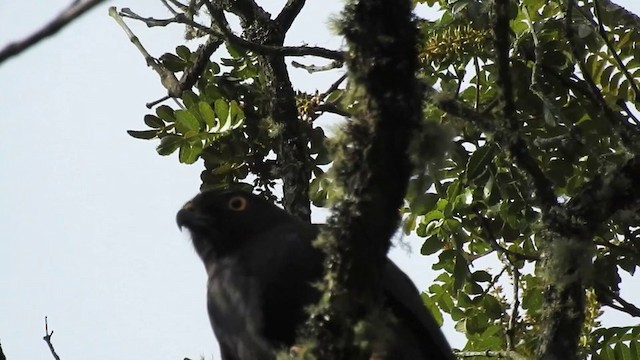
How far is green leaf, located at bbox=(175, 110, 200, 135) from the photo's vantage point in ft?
17.5

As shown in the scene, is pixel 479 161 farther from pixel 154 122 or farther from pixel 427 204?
pixel 154 122

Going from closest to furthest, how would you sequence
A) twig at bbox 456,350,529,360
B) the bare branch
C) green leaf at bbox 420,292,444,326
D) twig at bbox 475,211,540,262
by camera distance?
twig at bbox 456,350,529,360
twig at bbox 475,211,540,262
green leaf at bbox 420,292,444,326
the bare branch

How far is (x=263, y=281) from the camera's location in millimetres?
4859

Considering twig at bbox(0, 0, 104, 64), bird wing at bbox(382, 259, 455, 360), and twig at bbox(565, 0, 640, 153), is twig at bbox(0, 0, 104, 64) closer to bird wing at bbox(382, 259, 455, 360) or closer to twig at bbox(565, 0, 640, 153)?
twig at bbox(565, 0, 640, 153)

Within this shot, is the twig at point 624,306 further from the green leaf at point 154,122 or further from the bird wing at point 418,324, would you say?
the green leaf at point 154,122

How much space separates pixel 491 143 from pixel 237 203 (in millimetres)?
1501

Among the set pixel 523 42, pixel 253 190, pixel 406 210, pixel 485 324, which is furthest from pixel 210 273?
pixel 523 42

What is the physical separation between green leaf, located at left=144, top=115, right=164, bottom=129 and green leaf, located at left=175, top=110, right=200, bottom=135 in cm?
27

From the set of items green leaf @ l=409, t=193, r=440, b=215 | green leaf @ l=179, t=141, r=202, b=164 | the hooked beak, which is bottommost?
green leaf @ l=409, t=193, r=440, b=215

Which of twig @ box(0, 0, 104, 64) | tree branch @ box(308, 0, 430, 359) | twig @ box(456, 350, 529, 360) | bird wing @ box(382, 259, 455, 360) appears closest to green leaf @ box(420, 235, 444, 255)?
twig @ box(456, 350, 529, 360)

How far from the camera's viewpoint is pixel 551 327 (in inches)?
138

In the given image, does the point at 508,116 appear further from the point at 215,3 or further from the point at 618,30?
the point at 215,3

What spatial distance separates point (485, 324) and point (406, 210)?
2.68ft

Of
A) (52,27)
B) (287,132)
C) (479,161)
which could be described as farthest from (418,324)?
(52,27)
